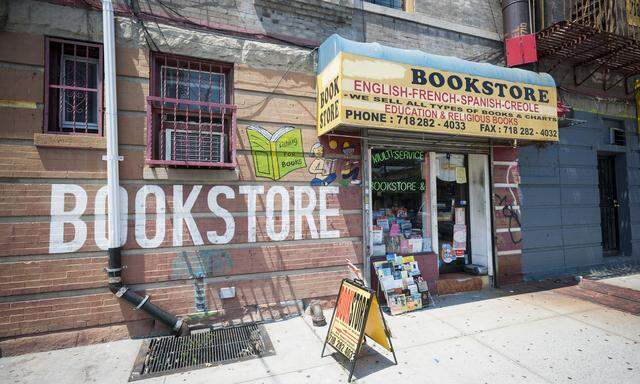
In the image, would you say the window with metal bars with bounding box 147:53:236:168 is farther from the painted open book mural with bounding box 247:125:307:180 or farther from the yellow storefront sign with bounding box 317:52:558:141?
the yellow storefront sign with bounding box 317:52:558:141

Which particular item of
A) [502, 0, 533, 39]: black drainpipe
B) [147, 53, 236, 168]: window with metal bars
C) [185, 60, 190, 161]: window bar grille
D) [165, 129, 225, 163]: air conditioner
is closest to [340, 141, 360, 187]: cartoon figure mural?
[147, 53, 236, 168]: window with metal bars

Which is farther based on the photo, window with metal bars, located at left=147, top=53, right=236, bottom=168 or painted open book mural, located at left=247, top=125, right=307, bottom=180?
painted open book mural, located at left=247, top=125, right=307, bottom=180

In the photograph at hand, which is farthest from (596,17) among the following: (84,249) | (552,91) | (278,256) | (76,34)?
(84,249)

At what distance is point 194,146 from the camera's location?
4945 millimetres

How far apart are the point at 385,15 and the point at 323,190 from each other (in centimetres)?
360

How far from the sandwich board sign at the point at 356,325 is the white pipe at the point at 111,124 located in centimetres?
310

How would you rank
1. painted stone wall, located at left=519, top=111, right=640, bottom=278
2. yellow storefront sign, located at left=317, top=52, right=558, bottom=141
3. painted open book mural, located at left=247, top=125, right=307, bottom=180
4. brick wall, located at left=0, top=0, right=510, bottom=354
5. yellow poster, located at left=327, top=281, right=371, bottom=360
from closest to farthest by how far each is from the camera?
yellow poster, located at left=327, top=281, right=371, bottom=360 → brick wall, located at left=0, top=0, right=510, bottom=354 → yellow storefront sign, located at left=317, top=52, right=558, bottom=141 → painted open book mural, located at left=247, top=125, right=307, bottom=180 → painted stone wall, located at left=519, top=111, right=640, bottom=278

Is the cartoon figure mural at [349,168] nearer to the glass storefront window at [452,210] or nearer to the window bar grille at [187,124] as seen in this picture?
the glass storefront window at [452,210]

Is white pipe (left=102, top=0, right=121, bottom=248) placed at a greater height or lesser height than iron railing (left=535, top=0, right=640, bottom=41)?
lesser

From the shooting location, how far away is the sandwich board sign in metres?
3.60

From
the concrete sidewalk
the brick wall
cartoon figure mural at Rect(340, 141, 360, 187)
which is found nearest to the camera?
the concrete sidewalk

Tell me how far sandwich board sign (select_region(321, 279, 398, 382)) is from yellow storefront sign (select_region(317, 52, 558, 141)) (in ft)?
7.73

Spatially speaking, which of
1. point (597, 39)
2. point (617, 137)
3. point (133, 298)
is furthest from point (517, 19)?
point (133, 298)

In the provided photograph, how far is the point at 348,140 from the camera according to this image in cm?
572
